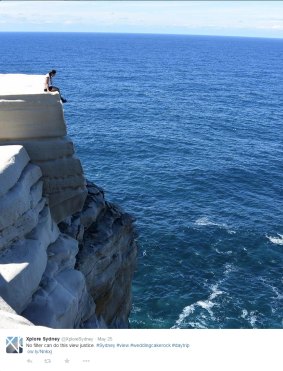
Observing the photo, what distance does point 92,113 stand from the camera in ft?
309

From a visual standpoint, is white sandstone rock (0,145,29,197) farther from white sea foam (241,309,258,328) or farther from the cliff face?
white sea foam (241,309,258,328)

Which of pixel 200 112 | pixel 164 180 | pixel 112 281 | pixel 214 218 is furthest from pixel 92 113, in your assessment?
pixel 112 281

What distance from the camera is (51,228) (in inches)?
899

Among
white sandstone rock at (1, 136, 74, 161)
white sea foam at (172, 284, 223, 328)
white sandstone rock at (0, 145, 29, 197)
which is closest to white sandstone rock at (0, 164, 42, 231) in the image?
white sandstone rock at (0, 145, 29, 197)

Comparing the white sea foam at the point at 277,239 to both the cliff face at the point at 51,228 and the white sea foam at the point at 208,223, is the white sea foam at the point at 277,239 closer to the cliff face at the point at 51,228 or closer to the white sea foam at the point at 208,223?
the white sea foam at the point at 208,223

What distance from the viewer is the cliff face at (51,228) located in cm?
1839

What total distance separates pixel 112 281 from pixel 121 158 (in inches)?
Answer: 1690

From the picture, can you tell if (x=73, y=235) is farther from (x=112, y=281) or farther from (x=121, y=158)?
(x=121, y=158)

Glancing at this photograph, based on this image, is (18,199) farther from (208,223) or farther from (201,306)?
(208,223)
